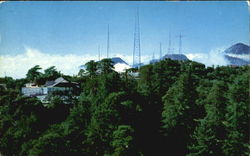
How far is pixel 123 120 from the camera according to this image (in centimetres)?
2041

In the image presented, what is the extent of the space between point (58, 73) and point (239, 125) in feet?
82.2

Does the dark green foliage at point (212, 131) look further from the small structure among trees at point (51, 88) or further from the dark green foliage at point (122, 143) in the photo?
the small structure among trees at point (51, 88)

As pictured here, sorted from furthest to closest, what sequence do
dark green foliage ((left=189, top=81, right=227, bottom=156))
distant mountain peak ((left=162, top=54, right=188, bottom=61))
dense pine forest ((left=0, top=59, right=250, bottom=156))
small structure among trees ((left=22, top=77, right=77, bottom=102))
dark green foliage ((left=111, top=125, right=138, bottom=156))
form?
1. distant mountain peak ((left=162, top=54, right=188, bottom=61))
2. small structure among trees ((left=22, top=77, right=77, bottom=102))
3. dark green foliage ((left=189, top=81, right=227, bottom=156))
4. dense pine forest ((left=0, top=59, right=250, bottom=156))
5. dark green foliage ((left=111, top=125, right=138, bottom=156))

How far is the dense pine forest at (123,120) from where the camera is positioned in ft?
53.1

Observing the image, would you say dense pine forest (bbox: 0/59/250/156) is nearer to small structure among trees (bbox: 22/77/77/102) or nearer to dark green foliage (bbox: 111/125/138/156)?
dark green foliage (bbox: 111/125/138/156)

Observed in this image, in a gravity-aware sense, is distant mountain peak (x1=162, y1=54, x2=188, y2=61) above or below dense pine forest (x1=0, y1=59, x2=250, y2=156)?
above

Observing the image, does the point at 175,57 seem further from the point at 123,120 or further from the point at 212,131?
the point at 123,120

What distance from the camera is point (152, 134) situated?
2497 cm

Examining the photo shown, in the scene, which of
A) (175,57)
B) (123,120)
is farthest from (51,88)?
(175,57)

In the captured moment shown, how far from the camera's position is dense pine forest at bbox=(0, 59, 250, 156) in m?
16.2

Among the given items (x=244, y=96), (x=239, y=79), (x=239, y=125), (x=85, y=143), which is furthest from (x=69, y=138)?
(x=239, y=79)

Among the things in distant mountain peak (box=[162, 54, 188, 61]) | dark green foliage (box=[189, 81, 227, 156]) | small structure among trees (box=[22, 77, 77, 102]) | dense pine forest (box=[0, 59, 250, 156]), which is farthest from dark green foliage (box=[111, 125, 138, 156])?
distant mountain peak (box=[162, 54, 188, 61])

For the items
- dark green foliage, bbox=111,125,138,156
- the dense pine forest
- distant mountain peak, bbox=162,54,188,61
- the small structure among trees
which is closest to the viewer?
dark green foliage, bbox=111,125,138,156

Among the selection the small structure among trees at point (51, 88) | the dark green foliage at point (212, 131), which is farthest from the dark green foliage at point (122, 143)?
the small structure among trees at point (51, 88)
